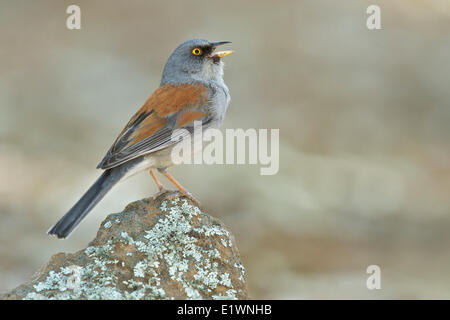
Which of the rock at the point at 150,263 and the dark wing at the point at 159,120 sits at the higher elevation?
the dark wing at the point at 159,120

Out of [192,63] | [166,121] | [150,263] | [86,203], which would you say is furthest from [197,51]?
[150,263]

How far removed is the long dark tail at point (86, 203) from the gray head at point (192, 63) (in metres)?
1.36

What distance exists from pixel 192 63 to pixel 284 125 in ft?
11.5

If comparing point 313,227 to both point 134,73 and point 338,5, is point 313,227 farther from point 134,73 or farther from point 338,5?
point 338,5

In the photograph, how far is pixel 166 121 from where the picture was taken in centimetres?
514

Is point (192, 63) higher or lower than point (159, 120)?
higher

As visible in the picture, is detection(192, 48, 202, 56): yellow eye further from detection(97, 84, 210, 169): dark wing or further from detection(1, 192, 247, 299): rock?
detection(1, 192, 247, 299): rock

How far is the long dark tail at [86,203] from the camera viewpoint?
4.36 meters

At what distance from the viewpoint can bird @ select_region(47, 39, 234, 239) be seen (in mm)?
4648

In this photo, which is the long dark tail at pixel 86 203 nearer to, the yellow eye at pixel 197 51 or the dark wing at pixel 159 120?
the dark wing at pixel 159 120

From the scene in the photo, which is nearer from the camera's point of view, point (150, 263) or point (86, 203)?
point (150, 263)

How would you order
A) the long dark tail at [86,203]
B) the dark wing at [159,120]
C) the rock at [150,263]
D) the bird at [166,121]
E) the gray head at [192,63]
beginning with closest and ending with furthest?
the rock at [150,263] < the long dark tail at [86,203] < the bird at [166,121] < the dark wing at [159,120] < the gray head at [192,63]

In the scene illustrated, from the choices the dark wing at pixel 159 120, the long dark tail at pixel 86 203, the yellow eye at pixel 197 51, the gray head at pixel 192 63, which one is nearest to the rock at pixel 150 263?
the long dark tail at pixel 86 203

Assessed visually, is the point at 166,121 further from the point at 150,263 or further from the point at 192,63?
the point at 150,263
